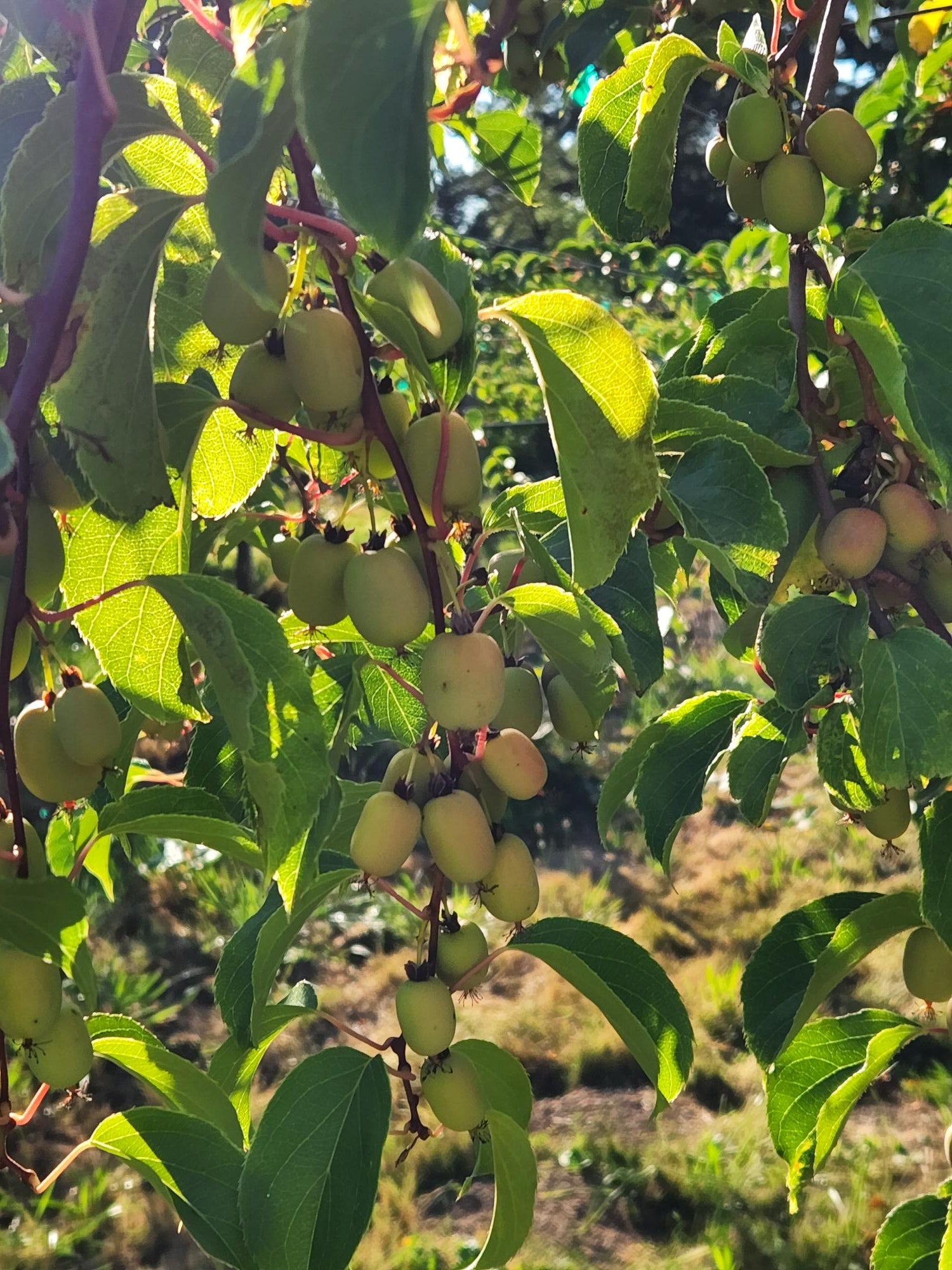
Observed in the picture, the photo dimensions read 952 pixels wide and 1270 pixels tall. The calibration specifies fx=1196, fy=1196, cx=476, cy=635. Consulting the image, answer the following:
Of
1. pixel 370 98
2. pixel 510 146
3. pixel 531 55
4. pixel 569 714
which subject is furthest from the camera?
pixel 531 55

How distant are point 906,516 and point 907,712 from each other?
129mm

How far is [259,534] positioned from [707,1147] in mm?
1666

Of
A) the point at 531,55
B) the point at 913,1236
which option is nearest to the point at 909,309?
the point at 913,1236

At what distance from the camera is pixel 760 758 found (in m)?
0.78

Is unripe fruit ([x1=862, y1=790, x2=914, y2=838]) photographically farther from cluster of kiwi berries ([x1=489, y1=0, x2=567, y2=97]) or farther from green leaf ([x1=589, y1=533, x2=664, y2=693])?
cluster of kiwi berries ([x1=489, y1=0, x2=567, y2=97])

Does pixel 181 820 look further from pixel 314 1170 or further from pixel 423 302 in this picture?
pixel 423 302

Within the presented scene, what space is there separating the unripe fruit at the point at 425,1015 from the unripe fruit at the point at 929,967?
1.19 feet

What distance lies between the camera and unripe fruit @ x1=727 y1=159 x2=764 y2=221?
79cm

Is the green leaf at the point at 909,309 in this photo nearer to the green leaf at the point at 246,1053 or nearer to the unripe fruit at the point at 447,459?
the unripe fruit at the point at 447,459

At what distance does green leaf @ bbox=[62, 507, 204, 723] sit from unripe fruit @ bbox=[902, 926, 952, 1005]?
0.53 metres

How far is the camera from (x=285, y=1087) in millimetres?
700

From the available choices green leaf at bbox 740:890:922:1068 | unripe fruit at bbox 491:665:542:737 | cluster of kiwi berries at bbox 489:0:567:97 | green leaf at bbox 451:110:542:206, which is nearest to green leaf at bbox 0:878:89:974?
unripe fruit at bbox 491:665:542:737

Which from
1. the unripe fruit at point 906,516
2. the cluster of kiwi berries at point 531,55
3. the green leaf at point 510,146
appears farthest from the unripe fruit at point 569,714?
the cluster of kiwi berries at point 531,55

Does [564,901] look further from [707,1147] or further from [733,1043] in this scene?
[707,1147]
